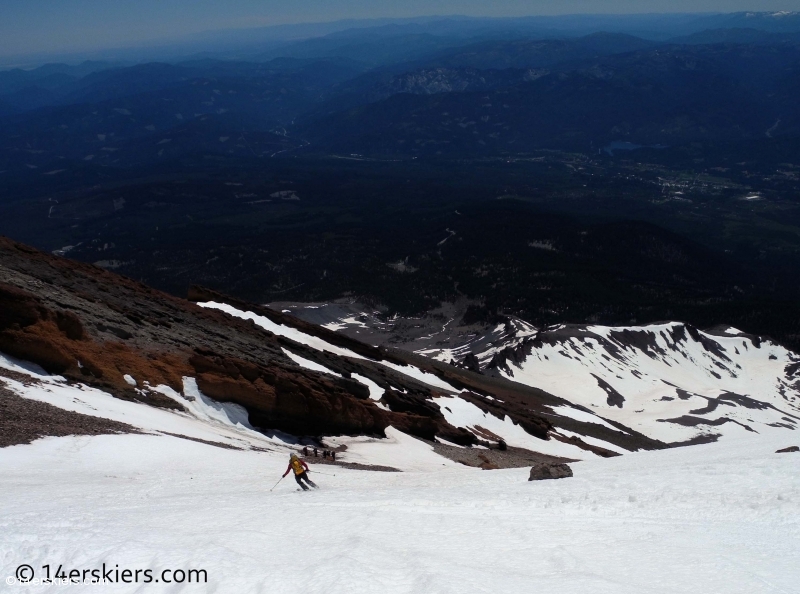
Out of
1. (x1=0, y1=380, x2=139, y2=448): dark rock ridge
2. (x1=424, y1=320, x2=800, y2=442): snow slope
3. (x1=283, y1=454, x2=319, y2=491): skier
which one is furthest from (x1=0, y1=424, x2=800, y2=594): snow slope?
(x1=424, y1=320, x2=800, y2=442): snow slope

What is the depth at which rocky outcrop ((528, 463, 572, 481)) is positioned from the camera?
2442cm

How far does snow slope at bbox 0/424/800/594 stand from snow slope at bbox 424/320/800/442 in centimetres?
5724

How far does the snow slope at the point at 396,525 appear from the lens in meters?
12.1

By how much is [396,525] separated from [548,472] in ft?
33.7

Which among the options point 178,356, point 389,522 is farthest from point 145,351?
point 389,522

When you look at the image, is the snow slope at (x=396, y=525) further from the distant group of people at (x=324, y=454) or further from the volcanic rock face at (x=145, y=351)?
the volcanic rock face at (x=145, y=351)

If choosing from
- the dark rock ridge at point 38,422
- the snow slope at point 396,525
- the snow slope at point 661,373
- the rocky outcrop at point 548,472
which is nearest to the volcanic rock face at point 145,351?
the dark rock ridge at point 38,422

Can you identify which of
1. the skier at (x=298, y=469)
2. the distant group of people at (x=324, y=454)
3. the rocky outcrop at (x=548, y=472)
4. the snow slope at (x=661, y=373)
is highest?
the skier at (x=298, y=469)

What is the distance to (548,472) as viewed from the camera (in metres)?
24.6

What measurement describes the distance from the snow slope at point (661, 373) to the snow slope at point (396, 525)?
57235mm

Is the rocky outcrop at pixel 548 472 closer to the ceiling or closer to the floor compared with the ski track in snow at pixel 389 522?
closer to the floor

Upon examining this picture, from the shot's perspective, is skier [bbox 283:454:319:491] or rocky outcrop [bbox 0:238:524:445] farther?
rocky outcrop [bbox 0:238:524:445]

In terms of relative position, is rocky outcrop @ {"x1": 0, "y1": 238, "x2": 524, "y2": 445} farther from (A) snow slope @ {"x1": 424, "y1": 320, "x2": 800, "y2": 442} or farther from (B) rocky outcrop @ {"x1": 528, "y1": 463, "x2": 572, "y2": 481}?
(A) snow slope @ {"x1": 424, "y1": 320, "x2": 800, "y2": 442}

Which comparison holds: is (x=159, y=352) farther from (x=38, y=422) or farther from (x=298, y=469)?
(x=298, y=469)
